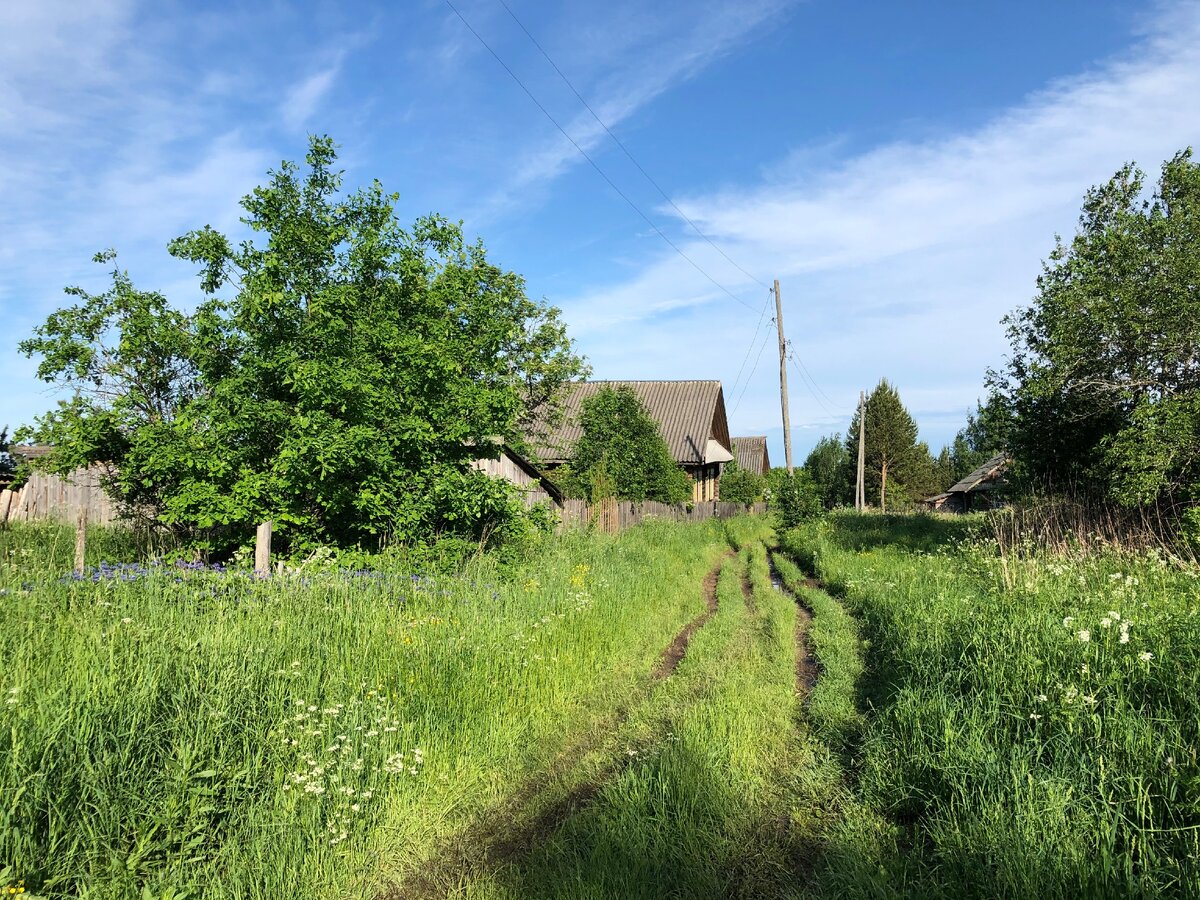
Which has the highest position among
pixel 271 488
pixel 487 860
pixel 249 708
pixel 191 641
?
pixel 271 488

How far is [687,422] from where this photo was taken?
39.0 metres

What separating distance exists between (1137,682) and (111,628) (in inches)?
260

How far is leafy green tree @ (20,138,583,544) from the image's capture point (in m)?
9.01

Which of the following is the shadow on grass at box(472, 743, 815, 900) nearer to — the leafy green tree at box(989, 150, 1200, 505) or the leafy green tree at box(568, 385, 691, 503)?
the leafy green tree at box(989, 150, 1200, 505)

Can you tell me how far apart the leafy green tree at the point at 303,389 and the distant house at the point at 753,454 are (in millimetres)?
67925

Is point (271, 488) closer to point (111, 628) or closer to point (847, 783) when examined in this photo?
point (111, 628)

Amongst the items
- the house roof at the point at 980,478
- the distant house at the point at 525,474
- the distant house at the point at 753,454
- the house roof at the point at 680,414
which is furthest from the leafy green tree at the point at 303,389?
the distant house at the point at 753,454

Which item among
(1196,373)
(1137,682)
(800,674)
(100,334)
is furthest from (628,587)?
(1196,373)

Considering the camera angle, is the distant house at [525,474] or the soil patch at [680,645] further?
the distant house at [525,474]

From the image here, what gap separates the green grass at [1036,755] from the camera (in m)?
3.23

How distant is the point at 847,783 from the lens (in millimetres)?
4621

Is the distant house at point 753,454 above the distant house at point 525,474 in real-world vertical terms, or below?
above

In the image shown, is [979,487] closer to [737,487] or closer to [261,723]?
[737,487]

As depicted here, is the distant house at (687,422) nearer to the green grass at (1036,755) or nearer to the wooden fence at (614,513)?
the wooden fence at (614,513)
